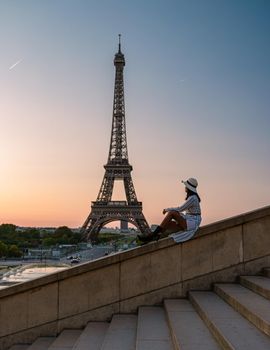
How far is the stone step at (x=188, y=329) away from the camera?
17.7ft

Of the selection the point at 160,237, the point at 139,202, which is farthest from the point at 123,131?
the point at 160,237

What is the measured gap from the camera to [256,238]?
8703 mm

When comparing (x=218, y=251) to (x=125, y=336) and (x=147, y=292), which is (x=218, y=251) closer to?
(x=147, y=292)

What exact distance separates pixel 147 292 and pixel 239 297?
1.97m

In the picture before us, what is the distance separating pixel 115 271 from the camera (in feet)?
27.5

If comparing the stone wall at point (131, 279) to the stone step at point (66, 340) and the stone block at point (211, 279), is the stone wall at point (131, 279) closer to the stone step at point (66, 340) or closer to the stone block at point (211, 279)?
the stone block at point (211, 279)

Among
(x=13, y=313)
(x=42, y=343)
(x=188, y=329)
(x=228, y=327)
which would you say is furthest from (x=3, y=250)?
(x=228, y=327)

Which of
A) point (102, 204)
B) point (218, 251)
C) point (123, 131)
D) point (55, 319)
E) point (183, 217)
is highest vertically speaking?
point (123, 131)

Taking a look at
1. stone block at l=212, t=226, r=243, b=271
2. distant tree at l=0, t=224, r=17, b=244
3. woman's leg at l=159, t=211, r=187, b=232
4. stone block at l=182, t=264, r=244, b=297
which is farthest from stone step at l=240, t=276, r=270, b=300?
distant tree at l=0, t=224, r=17, b=244

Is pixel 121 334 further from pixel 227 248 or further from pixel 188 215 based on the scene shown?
pixel 227 248

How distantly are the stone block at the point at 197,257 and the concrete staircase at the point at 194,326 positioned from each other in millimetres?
404

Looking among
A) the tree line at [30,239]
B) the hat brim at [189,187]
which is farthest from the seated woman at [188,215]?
the tree line at [30,239]

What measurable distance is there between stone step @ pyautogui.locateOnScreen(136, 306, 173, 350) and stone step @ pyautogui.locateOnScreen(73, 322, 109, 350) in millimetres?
592

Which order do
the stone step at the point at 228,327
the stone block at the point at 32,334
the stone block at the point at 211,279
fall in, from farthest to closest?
the stone block at the point at 211,279
the stone block at the point at 32,334
the stone step at the point at 228,327
